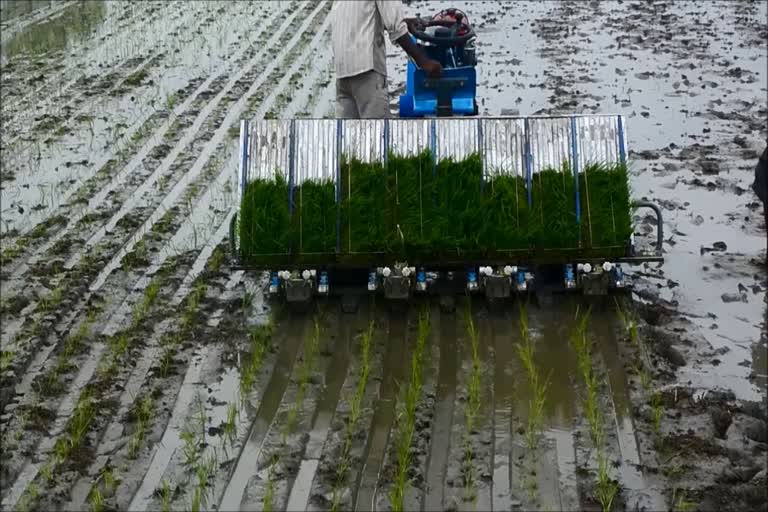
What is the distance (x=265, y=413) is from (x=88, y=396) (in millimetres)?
867

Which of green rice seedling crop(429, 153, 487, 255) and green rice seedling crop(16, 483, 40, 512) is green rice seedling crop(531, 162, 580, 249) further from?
green rice seedling crop(16, 483, 40, 512)

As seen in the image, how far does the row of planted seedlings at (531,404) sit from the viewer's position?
4056mm

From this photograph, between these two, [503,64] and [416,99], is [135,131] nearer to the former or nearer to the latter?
[416,99]

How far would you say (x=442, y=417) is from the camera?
4535 millimetres

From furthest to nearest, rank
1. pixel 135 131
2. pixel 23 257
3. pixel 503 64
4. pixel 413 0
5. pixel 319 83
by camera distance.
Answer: pixel 413 0, pixel 503 64, pixel 319 83, pixel 135 131, pixel 23 257

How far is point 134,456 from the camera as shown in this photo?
428 cm

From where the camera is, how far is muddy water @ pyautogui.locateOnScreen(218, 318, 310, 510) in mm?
4062

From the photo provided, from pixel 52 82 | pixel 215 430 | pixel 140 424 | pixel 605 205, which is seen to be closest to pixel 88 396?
pixel 140 424

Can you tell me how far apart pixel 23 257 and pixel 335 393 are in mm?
2657

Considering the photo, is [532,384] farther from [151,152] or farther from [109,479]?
[151,152]

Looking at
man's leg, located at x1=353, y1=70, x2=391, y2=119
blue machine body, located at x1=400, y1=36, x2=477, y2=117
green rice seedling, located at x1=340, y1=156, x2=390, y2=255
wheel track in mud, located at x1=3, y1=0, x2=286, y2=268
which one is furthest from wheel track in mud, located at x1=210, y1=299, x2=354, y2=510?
wheel track in mud, located at x1=3, y1=0, x2=286, y2=268

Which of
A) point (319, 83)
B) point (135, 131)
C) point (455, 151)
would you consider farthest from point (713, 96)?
point (135, 131)

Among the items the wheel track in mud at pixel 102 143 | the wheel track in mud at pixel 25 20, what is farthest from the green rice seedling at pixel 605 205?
the wheel track in mud at pixel 25 20

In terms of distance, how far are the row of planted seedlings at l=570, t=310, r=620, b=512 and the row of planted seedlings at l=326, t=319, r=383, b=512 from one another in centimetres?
97
